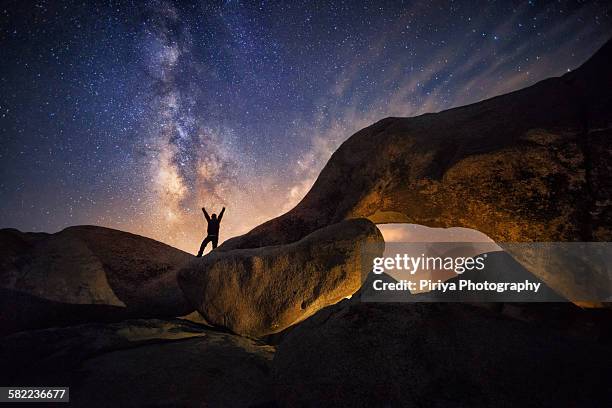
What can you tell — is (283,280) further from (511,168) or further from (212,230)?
(212,230)

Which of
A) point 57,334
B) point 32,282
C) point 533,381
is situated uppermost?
point 32,282

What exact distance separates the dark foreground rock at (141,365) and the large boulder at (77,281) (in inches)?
40.2

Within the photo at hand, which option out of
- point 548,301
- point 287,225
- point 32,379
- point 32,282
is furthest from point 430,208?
point 32,282

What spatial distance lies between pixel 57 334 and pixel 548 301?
7.05 metres

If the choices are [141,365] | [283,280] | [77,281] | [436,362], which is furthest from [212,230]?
[436,362]

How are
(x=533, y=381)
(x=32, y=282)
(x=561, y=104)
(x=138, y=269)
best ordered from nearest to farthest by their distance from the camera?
(x=533, y=381), (x=561, y=104), (x=32, y=282), (x=138, y=269)

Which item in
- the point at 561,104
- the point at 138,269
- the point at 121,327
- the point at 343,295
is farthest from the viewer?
the point at 138,269

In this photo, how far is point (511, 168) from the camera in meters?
3.99

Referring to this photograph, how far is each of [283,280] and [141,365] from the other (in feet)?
7.58

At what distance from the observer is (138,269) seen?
6.55 metres

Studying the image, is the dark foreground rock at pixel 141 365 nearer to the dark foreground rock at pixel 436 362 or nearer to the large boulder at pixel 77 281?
the dark foreground rock at pixel 436 362

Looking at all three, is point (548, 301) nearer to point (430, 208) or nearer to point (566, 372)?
point (566, 372)

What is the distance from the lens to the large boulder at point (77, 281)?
518 centimetres

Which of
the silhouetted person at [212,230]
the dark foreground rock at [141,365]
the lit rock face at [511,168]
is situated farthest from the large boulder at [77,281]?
the lit rock face at [511,168]
